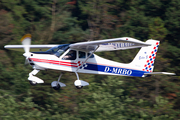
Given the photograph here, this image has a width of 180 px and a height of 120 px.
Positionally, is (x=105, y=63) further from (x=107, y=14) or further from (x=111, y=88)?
(x=107, y=14)

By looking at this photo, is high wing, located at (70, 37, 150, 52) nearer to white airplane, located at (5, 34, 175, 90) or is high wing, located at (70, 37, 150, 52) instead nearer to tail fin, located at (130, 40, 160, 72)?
white airplane, located at (5, 34, 175, 90)

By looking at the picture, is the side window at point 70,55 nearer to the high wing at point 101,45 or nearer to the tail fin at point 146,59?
the high wing at point 101,45

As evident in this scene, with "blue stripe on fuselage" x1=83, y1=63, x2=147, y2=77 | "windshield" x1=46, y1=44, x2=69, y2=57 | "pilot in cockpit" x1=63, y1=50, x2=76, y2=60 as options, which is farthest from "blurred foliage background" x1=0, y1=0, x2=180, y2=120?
"windshield" x1=46, y1=44, x2=69, y2=57

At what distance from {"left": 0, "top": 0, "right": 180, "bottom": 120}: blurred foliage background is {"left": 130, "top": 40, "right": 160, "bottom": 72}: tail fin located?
3.53m

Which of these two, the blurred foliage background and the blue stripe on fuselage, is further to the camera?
the blurred foliage background

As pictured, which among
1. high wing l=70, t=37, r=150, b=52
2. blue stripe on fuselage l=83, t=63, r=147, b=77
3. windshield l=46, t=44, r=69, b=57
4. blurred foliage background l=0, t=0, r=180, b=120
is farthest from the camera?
blurred foliage background l=0, t=0, r=180, b=120

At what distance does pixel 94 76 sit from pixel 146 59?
6711 millimetres

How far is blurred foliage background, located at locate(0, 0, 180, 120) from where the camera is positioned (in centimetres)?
1502

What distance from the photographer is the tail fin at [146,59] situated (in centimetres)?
1120

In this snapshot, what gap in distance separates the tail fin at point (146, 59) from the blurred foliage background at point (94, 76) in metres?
3.53

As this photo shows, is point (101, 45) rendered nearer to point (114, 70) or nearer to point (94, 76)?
point (114, 70)

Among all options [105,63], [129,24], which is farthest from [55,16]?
[105,63]

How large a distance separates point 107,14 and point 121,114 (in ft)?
29.5

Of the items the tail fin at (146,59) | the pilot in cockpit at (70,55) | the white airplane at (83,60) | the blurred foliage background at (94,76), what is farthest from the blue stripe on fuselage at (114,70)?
the blurred foliage background at (94,76)
